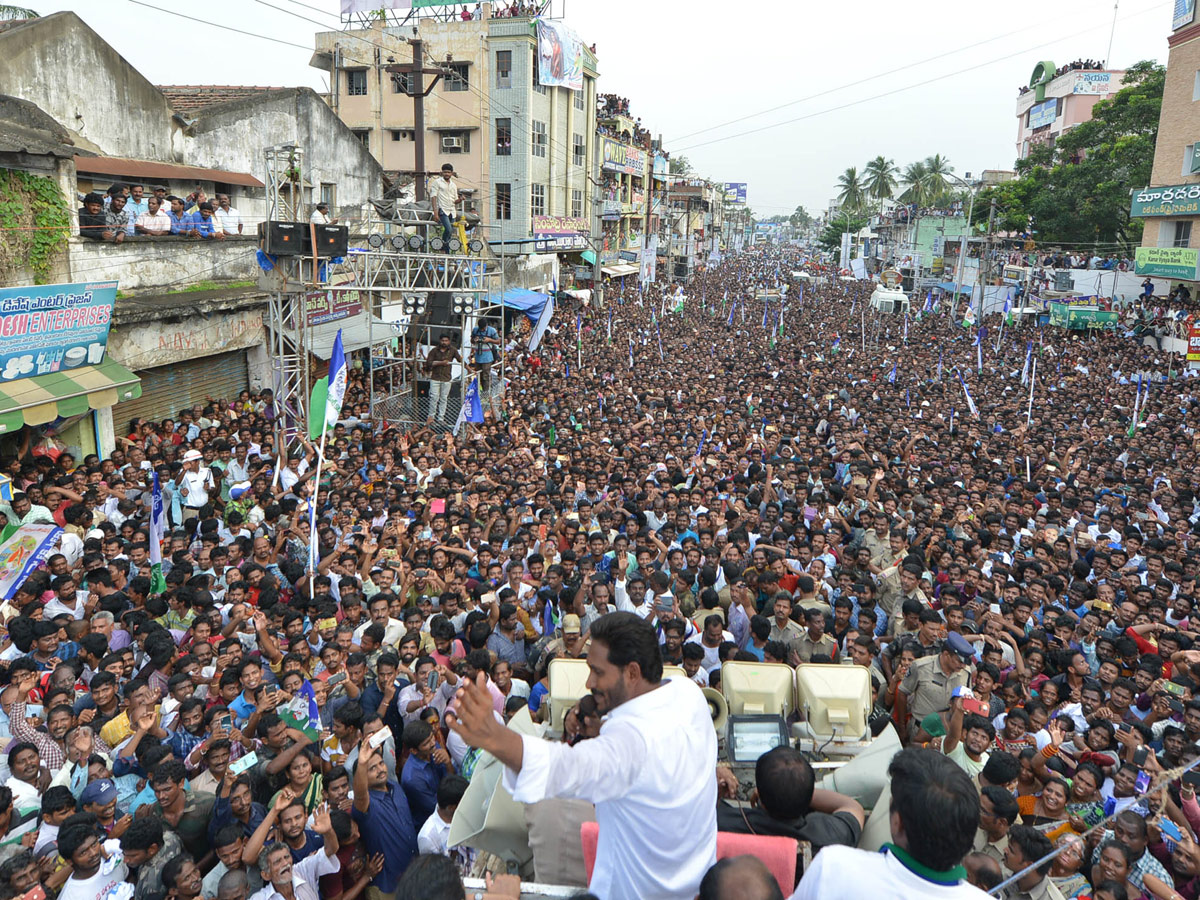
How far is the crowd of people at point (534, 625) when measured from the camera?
3.76 meters

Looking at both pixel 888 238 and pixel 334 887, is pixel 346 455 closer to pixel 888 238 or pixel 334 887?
pixel 334 887

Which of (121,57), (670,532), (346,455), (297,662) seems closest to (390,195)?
(121,57)

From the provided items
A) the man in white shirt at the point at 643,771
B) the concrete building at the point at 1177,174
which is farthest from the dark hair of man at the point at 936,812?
the concrete building at the point at 1177,174

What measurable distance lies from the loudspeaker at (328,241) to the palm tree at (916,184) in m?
77.2

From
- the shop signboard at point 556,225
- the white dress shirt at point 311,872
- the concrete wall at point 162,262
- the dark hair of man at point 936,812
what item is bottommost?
the white dress shirt at point 311,872

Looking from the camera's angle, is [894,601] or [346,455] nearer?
[894,601]

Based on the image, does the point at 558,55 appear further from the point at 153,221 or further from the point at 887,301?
the point at 153,221

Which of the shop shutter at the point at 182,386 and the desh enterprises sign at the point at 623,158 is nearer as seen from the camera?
the shop shutter at the point at 182,386

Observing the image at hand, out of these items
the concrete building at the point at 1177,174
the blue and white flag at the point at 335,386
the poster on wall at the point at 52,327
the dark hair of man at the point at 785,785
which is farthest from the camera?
the concrete building at the point at 1177,174

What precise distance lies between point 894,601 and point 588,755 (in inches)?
219

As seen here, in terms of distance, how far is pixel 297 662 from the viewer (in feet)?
17.3

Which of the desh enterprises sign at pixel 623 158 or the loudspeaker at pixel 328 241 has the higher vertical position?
the desh enterprises sign at pixel 623 158

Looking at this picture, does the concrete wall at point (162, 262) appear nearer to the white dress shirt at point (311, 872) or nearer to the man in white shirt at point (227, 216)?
the man in white shirt at point (227, 216)

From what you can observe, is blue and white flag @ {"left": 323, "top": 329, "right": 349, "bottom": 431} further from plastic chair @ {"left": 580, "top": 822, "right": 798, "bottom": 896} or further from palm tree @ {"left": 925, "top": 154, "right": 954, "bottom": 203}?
palm tree @ {"left": 925, "top": 154, "right": 954, "bottom": 203}
